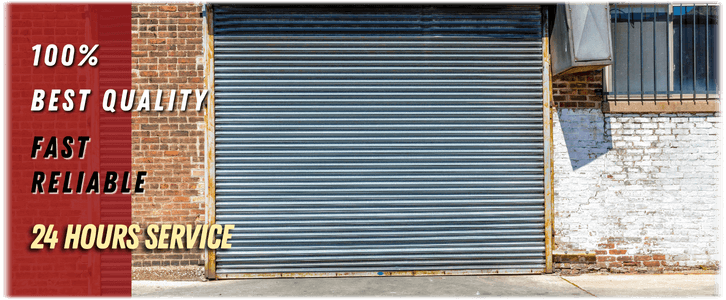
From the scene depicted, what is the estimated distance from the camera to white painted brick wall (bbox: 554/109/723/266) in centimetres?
694

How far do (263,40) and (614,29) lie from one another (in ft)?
14.6

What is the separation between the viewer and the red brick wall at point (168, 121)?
671 cm

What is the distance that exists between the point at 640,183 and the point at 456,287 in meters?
2.76

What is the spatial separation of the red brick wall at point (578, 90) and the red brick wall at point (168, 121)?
443cm

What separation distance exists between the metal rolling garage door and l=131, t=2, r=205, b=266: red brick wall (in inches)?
11.0

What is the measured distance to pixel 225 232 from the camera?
6.74 m

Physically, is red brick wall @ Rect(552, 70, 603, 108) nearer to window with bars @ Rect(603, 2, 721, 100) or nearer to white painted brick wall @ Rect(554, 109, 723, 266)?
white painted brick wall @ Rect(554, 109, 723, 266)

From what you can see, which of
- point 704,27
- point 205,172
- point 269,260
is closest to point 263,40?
point 205,172

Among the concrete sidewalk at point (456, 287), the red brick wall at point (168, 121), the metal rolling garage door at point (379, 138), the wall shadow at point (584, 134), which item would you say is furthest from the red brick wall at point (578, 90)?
the red brick wall at point (168, 121)

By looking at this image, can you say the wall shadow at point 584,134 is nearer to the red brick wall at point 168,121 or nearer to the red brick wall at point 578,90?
the red brick wall at point 578,90

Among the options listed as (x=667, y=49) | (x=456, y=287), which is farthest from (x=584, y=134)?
(x=456, y=287)

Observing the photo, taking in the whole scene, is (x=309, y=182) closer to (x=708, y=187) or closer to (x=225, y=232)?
(x=225, y=232)

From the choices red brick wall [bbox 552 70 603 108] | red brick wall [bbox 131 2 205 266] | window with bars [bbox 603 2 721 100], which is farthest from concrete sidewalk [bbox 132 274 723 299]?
window with bars [bbox 603 2 721 100]

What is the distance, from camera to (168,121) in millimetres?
6742
